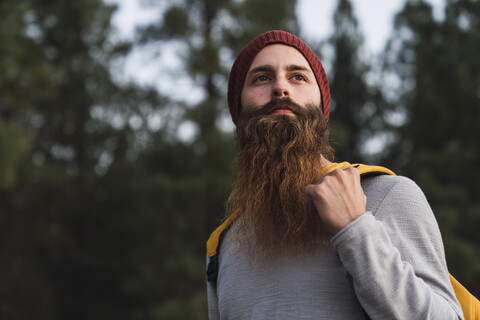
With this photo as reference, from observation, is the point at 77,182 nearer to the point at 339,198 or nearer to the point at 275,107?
the point at 275,107

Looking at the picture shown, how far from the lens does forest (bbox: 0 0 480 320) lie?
10.9 m

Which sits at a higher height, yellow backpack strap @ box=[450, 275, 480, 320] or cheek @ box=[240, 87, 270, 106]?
cheek @ box=[240, 87, 270, 106]

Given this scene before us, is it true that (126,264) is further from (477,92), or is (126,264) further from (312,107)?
(312,107)

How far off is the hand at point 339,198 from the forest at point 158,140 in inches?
300

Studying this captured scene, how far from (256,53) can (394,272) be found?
3.55 feet

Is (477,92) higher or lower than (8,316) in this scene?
higher

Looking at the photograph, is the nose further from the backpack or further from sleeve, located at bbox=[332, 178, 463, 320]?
sleeve, located at bbox=[332, 178, 463, 320]

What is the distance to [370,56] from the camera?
51.1ft

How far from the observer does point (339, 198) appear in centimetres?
148

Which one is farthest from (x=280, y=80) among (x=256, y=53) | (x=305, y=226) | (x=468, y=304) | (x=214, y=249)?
(x=468, y=304)

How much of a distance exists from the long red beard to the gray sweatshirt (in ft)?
0.20

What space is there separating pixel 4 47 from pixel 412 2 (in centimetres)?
1076

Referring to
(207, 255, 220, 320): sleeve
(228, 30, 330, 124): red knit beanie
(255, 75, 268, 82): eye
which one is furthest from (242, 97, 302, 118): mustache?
(207, 255, 220, 320): sleeve

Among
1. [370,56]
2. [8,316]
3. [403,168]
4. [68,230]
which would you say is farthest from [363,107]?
[8,316]
